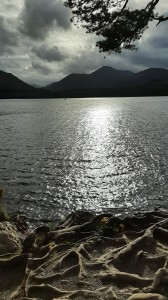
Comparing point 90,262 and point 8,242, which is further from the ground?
point 90,262

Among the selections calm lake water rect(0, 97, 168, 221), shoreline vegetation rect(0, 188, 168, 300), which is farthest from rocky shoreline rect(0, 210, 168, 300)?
calm lake water rect(0, 97, 168, 221)

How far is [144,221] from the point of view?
18.8m

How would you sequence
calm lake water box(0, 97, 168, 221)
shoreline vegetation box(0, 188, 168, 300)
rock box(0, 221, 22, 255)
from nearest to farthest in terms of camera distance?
shoreline vegetation box(0, 188, 168, 300), rock box(0, 221, 22, 255), calm lake water box(0, 97, 168, 221)

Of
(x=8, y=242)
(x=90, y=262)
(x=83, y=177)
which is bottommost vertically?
(x=83, y=177)

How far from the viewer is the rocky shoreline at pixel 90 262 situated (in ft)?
37.4

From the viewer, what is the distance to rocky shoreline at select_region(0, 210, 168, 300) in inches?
449

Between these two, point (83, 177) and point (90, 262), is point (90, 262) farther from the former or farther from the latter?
point (83, 177)

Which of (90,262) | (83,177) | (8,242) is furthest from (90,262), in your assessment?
(83,177)

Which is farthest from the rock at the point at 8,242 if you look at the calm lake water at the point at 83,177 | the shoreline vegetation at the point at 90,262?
the calm lake water at the point at 83,177

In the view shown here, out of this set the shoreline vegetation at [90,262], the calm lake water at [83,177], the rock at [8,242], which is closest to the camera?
the shoreline vegetation at [90,262]

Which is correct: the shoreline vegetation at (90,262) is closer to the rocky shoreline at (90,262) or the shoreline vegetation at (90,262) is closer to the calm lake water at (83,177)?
the rocky shoreline at (90,262)

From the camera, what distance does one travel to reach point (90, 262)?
44.7 feet

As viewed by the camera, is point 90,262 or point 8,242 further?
point 8,242

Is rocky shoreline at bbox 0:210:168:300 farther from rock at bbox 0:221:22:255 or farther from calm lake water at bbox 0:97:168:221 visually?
calm lake water at bbox 0:97:168:221
